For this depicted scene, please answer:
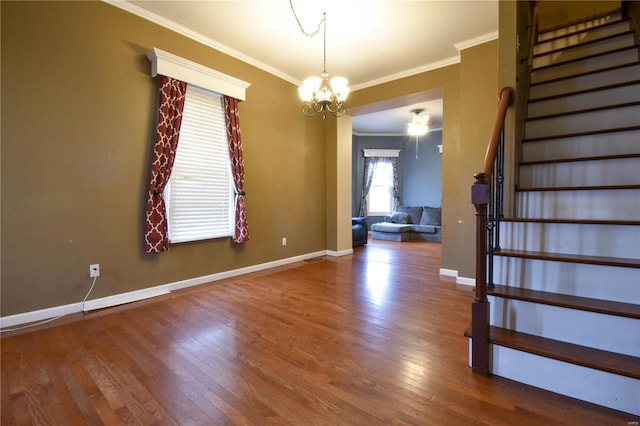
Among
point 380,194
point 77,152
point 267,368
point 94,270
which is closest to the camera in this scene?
point 267,368

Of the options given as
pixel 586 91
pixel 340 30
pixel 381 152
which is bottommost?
pixel 586 91

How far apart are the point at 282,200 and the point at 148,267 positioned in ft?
6.94

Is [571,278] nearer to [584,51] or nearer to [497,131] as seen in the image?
[497,131]

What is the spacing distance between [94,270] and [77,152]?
1.13m

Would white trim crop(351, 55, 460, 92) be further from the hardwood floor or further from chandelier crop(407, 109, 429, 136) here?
the hardwood floor

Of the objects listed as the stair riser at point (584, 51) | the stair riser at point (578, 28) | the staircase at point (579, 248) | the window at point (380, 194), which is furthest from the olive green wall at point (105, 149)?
the window at point (380, 194)

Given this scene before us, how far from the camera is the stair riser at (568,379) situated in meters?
1.38

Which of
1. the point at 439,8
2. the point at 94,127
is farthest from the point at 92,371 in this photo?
the point at 439,8

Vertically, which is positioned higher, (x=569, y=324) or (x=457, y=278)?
(x=569, y=324)

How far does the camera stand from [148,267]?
10.5 ft

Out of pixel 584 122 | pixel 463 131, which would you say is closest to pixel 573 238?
pixel 584 122

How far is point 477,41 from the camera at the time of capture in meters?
3.59

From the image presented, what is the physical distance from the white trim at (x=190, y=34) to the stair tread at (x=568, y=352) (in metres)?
4.16

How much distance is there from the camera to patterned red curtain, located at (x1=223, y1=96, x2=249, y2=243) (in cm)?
380
